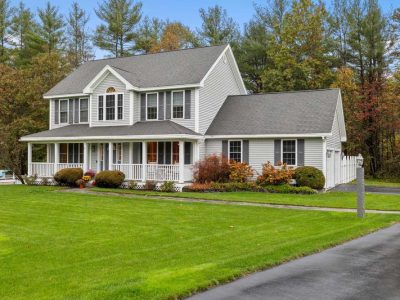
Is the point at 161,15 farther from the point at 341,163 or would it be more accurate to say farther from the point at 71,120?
the point at 341,163

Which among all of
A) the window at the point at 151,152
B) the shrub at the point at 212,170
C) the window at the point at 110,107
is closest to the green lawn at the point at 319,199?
the shrub at the point at 212,170

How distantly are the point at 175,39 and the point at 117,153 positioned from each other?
24.6 metres

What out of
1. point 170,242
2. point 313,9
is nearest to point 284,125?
point 170,242

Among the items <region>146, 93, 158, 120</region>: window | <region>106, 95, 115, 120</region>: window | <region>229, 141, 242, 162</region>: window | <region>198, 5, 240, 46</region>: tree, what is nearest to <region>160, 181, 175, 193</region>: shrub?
<region>229, 141, 242, 162</region>: window

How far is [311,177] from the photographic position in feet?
75.4

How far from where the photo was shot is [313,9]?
144ft

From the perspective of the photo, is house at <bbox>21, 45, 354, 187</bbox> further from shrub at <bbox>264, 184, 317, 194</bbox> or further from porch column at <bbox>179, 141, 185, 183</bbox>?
shrub at <bbox>264, 184, 317, 194</bbox>

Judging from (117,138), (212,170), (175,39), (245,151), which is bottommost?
(212,170)

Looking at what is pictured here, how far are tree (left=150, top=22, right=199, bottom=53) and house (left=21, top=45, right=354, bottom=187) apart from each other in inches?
707

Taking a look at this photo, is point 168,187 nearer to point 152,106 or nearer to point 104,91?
point 152,106

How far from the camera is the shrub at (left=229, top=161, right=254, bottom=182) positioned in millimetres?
24500

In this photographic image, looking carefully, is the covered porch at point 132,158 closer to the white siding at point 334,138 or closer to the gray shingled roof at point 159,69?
the gray shingled roof at point 159,69

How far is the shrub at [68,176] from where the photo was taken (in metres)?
26.6

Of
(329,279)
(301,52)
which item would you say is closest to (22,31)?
(301,52)
